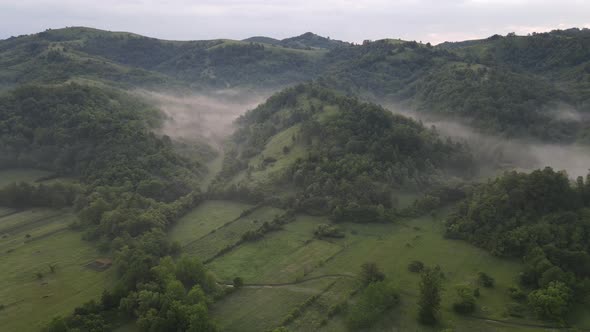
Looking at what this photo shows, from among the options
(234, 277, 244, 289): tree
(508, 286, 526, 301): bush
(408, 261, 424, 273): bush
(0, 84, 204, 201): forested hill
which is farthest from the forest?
(234, 277, 244, 289): tree

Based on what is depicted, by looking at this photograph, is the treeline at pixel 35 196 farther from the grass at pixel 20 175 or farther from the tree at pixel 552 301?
the tree at pixel 552 301

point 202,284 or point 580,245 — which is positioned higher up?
point 580,245

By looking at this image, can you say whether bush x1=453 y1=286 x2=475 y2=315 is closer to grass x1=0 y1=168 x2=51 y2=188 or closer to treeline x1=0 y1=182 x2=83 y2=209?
treeline x1=0 y1=182 x2=83 y2=209

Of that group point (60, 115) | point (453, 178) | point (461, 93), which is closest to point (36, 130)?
point (60, 115)

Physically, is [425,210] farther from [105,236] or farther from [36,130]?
[36,130]

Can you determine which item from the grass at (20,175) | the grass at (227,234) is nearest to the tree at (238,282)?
the grass at (227,234)
